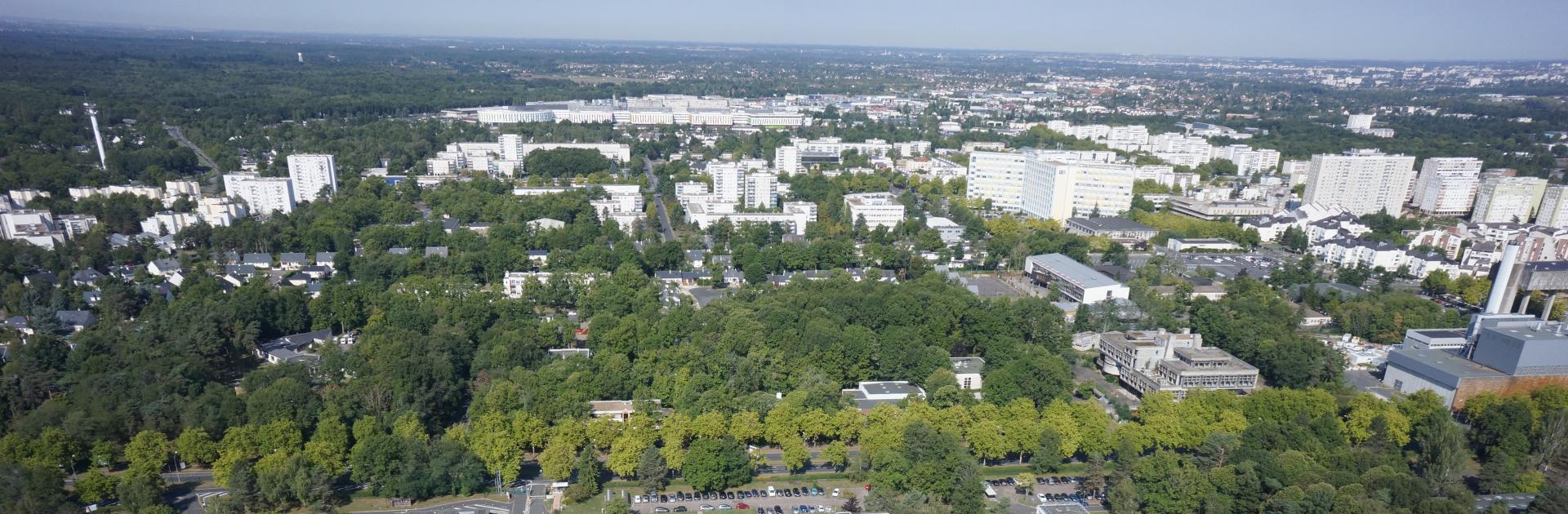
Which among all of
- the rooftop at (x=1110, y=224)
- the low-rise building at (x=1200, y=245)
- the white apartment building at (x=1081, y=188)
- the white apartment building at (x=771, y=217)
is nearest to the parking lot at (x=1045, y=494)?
the white apartment building at (x=771, y=217)

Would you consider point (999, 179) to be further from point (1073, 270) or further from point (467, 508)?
point (467, 508)

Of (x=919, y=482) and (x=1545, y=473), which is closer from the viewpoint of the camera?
(x=919, y=482)

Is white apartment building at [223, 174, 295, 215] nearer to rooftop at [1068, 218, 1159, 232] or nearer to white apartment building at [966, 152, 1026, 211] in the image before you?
white apartment building at [966, 152, 1026, 211]

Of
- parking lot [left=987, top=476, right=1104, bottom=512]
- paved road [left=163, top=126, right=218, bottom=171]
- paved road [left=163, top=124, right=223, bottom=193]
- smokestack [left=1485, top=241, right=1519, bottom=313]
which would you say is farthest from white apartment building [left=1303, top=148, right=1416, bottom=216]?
paved road [left=163, top=126, right=218, bottom=171]

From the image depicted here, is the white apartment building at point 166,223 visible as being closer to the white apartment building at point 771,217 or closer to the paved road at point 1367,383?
the white apartment building at point 771,217

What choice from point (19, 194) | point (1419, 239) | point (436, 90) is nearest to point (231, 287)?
point (19, 194)

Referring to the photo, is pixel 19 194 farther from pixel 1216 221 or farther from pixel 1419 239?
pixel 1419 239
